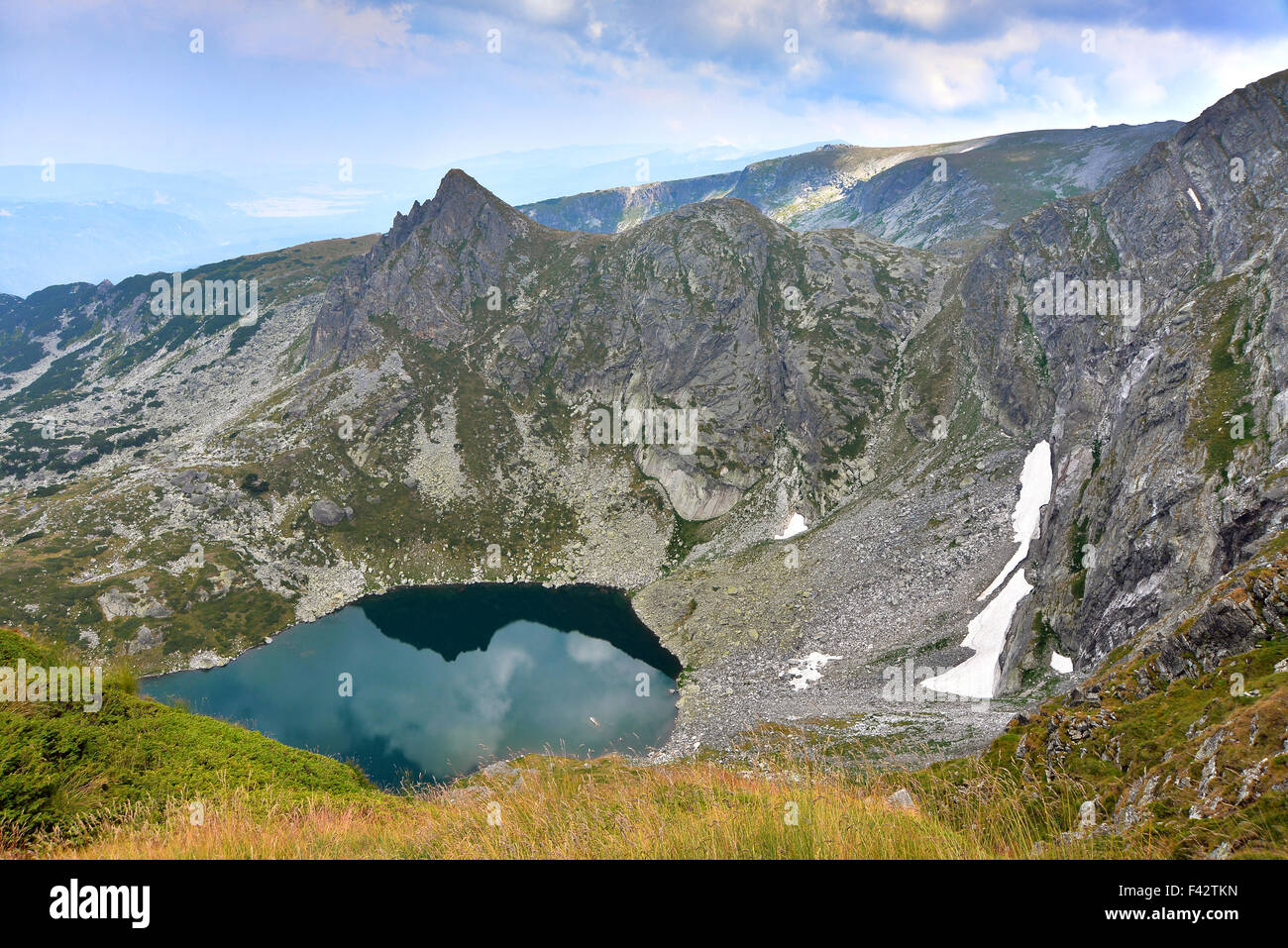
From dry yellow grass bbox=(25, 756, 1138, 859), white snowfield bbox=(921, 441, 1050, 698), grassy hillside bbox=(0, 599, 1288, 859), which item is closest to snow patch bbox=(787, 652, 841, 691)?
white snowfield bbox=(921, 441, 1050, 698)

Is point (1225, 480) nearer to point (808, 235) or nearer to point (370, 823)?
point (370, 823)

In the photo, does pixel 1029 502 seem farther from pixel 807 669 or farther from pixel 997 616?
pixel 807 669

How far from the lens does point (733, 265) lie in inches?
3957

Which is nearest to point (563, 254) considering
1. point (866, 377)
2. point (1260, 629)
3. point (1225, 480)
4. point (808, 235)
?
point (808, 235)

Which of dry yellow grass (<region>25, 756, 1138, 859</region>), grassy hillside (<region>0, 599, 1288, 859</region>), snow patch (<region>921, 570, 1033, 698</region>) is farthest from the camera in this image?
snow patch (<region>921, 570, 1033, 698</region>)

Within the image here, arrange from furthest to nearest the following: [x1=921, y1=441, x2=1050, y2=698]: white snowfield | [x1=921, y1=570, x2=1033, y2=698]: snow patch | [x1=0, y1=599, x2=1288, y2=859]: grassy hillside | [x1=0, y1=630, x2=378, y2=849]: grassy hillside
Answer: [x1=921, y1=441, x2=1050, y2=698]: white snowfield
[x1=921, y1=570, x2=1033, y2=698]: snow patch
[x1=0, y1=630, x2=378, y2=849]: grassy hillside
[x1=0, y1=599, x2=1288, y2=859]: grassy hillside

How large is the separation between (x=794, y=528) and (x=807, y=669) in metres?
25.6

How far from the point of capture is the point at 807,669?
5125 centimetres

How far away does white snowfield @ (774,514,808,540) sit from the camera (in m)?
73.2

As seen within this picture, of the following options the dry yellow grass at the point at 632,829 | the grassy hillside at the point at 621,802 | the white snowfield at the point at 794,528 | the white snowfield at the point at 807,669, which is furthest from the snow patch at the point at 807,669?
the dry yellow grass at the point at 632,829

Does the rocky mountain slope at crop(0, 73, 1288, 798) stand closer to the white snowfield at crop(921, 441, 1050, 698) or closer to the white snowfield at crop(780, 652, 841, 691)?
the white snowfield at crop(780, 652, 841, 691)

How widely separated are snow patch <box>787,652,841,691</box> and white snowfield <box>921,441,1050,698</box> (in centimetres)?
932
